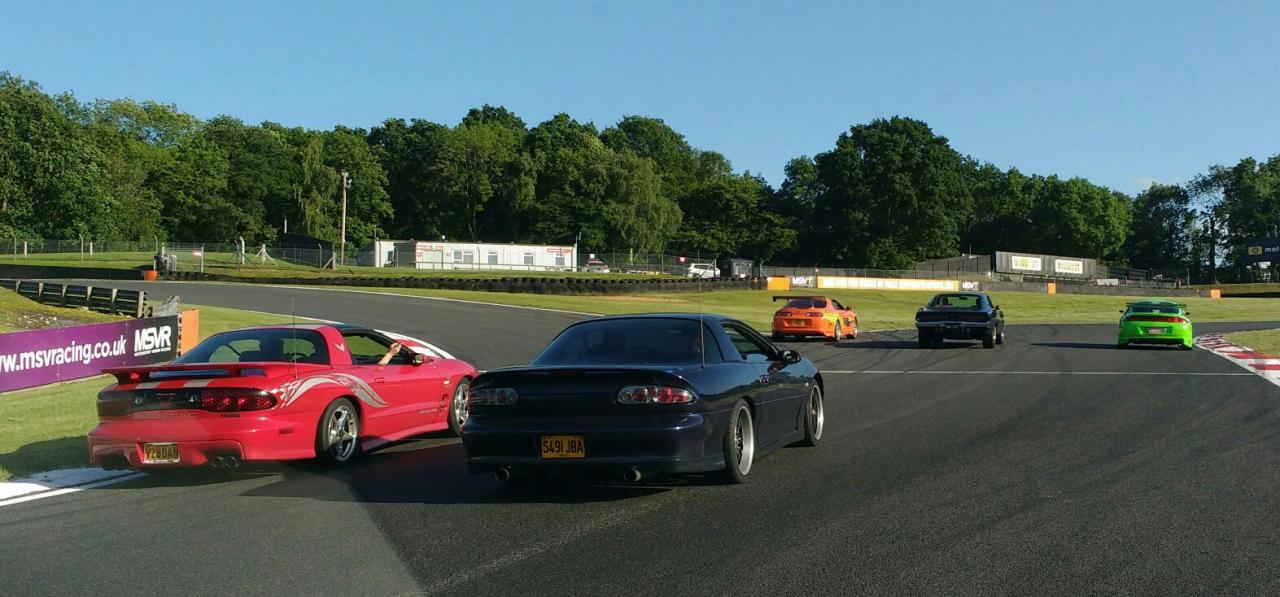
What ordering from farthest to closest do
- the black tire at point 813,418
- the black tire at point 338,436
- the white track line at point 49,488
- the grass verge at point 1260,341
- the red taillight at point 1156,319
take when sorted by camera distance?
the red taillight at point 1156,319 < the grass verge at point 1260,341 < the black tire at point 813,418 < the black tire at point 338,436 < the white track line at point 49,488

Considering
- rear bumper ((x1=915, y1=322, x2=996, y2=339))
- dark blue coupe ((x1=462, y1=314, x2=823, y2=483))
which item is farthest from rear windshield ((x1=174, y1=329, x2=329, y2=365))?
rear bumper ((x1=915, y1=322, x2=996, y2=339))

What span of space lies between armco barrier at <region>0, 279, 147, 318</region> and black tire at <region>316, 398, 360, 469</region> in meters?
19.9

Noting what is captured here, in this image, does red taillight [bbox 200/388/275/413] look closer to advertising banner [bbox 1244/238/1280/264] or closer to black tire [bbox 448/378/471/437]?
black tire [bbox 448/378/471/437]

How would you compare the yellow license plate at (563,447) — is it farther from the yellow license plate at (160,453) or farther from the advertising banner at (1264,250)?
the advertising banner at (1264,250)

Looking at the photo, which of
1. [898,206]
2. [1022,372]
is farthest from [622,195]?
[1022,372]

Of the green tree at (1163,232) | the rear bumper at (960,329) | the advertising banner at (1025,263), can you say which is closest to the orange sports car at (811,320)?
the rear bumper at (960,329)

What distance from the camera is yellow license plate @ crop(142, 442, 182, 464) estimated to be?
7977mm

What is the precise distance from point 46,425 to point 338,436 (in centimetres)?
465

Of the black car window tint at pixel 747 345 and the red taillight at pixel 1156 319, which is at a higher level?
the black car window tint at pixel 747 345

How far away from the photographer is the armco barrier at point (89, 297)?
27.4 metres

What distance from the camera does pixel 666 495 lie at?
24.5 feet

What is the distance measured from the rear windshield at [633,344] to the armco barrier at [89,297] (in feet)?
71.9

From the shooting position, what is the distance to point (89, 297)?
2848 centimetres

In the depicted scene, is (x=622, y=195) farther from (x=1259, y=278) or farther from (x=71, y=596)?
(x=71, y=596)
